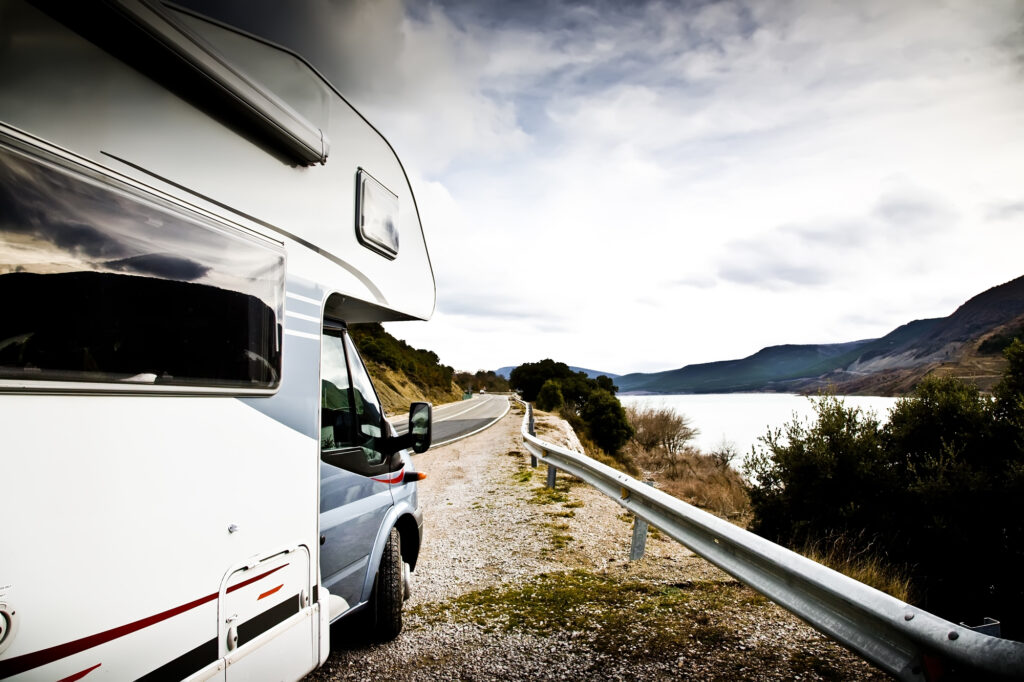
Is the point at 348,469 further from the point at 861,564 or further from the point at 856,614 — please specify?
the point at 861,564

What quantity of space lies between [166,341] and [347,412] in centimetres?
154

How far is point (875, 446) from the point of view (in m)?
7.63

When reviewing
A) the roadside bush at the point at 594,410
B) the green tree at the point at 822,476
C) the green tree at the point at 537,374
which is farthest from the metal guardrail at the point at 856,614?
the green tree at the point at 537,374

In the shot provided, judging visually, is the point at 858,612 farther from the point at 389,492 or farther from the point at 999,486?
the point at 999,486

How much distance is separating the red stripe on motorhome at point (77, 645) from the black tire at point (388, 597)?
5.15 ft

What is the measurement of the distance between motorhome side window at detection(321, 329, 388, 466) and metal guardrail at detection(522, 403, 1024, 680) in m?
2.30

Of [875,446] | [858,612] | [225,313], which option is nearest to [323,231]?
[225,313]

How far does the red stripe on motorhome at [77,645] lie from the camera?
1417mm

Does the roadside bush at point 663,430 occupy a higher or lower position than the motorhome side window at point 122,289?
lower

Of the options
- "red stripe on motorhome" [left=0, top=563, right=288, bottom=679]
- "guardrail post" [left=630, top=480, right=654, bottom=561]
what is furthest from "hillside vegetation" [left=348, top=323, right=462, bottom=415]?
"red stripe on motorhome" [left=0, top=563, right=288, bottom=679]

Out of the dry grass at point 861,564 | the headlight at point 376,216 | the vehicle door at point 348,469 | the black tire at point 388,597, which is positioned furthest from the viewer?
the dry grass at point 861,564

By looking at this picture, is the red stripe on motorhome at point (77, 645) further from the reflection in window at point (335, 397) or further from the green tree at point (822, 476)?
the green tree at point (822, 476)

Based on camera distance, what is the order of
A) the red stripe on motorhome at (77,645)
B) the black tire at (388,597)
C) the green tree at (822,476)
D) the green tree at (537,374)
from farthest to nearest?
the green tree at (537,374), the green tree at (822,476), the black tire at (388,597), the red stripe on motorhome at (77,645)

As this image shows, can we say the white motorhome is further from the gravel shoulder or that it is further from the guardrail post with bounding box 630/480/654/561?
the guardrail post with bounding box 630/480/654/561
